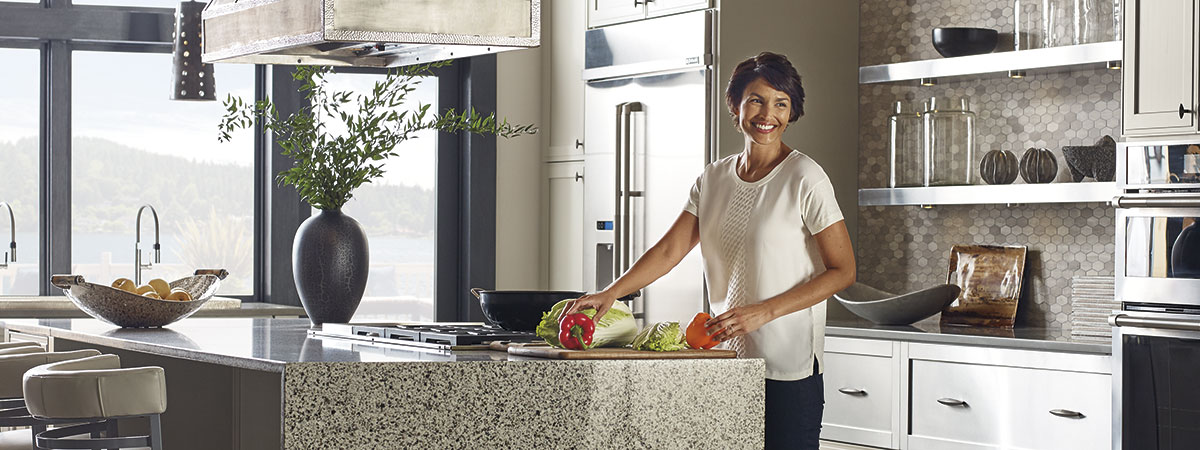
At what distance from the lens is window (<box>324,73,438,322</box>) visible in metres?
5.94

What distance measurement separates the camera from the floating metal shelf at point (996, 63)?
13.4ft

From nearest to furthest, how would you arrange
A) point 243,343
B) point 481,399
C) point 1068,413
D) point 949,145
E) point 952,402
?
point 481,399 < point 243,343 < point 1068,413 < point 952,402 < point 949,145

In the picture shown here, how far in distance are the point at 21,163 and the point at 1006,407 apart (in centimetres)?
386

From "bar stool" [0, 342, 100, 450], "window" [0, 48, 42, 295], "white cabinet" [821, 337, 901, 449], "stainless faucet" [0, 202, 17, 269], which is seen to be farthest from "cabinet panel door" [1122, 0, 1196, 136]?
"window" [0, 48, 42, 295]

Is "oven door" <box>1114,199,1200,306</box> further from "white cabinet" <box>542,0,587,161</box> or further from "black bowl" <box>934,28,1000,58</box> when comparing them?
"white cabinet" <box>542,0,587,161</box>

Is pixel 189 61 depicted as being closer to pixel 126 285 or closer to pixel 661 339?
pixel 126 285

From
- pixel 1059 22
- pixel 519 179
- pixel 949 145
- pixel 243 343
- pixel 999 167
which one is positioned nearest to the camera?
pixel 243 343

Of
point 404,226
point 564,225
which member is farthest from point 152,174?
point 564,225

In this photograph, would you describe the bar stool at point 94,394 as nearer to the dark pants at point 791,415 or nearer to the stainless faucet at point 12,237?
the dark pants at point 791,415

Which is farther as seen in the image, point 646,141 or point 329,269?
point 646,141

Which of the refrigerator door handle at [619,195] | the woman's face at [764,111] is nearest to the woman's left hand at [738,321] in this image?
the woman's face at [764,111]

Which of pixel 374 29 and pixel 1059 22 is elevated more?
pixel 1059 22

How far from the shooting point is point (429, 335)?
2.49 m

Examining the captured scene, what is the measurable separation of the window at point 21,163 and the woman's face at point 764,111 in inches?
152
